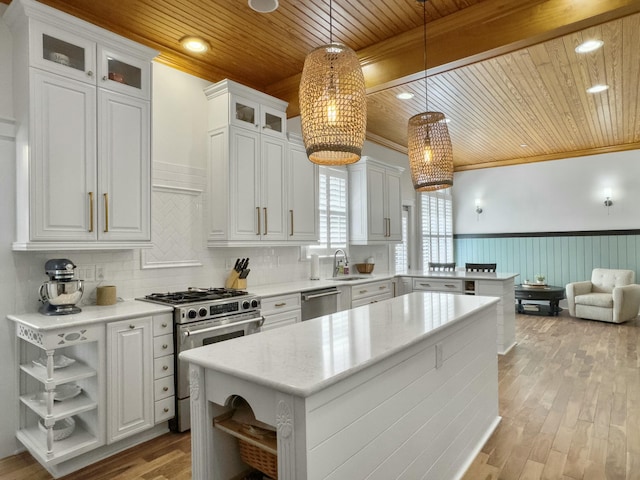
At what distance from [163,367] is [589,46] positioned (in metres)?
4.50

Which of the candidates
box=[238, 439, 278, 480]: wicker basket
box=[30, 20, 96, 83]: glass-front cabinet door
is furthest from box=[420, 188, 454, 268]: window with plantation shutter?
box=[238, 439, 278, 480]: wicker basket

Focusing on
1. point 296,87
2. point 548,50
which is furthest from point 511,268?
point 296,87

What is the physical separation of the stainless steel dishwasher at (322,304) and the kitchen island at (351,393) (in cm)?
175

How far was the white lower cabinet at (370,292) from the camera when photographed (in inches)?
180

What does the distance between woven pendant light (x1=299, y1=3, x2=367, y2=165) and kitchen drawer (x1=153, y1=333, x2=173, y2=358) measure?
6.16 ft

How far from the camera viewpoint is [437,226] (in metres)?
8.41

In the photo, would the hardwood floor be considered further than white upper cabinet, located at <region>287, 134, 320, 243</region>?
No

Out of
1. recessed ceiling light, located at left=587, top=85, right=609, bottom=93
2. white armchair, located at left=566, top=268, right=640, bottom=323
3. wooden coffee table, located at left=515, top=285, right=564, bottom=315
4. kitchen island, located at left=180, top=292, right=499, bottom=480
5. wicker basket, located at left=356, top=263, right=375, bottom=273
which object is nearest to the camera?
kitchen island, located at left=180, top=292, right=499, bottom=480

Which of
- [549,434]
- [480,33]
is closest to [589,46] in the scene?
[480,33]

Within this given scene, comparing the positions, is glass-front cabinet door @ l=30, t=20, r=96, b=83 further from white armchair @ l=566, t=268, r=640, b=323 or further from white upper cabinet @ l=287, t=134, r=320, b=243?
white armchair @ l=566, t=268, r=640, b=323

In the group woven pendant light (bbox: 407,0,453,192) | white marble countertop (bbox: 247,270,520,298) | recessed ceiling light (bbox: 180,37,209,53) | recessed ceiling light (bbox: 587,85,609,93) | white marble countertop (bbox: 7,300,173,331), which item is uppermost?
recessed ceiling light (bbox: 587,85,609,93)

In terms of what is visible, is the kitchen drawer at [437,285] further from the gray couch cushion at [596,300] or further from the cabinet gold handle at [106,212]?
the cabinet gold handle at [106,212]

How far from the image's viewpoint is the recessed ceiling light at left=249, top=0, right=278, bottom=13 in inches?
110

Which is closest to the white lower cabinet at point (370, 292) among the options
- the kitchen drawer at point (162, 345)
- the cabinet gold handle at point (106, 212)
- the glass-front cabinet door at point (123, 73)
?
the kitchen drawer at point (162, 345)
